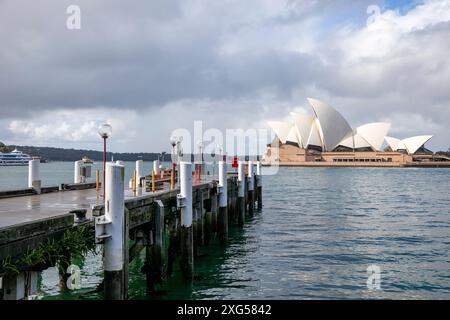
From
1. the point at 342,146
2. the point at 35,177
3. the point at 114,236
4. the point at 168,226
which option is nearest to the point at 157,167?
the point at 168,226

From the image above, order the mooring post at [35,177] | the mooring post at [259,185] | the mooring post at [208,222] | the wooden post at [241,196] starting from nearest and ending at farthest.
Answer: the mooring post at [35,177]
the mooring post at [208,222]
the wooden post at [241,196]
the mooring post at [259,185]

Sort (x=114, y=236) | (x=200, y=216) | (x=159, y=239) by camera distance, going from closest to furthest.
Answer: (x=114, y=236) → (x=159, y=239) → (x=200, y=216)

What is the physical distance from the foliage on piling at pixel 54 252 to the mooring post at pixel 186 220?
13.9 feet

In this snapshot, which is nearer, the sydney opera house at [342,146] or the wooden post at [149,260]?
the wooden post at [149,260]

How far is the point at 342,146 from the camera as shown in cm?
12206

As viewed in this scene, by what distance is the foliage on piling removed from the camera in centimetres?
630

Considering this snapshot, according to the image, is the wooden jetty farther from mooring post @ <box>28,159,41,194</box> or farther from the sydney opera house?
the sydney opera house

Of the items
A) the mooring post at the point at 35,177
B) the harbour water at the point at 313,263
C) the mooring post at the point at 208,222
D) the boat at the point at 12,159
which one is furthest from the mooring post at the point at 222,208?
the boat at the point at 12,159

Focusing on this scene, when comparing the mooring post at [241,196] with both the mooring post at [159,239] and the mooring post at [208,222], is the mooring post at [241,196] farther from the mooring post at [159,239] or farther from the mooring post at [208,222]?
the mooring post at [159,239]

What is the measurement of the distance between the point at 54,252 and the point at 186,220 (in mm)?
5235

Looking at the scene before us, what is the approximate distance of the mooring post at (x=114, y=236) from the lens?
24.8ft

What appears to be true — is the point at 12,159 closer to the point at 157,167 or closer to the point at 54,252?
the point at 157,167

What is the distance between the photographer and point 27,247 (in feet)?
21.3

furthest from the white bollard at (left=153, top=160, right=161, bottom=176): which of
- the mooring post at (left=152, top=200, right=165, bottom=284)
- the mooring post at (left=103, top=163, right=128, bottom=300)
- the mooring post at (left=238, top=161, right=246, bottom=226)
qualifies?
the mooring post at (left=103, top=163, right=128, bottom=300)
